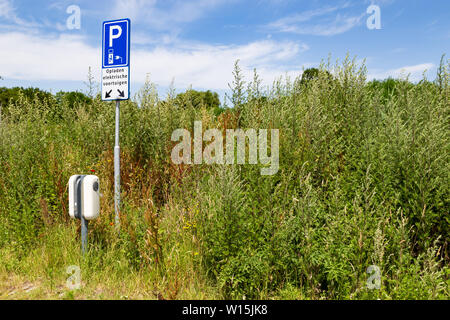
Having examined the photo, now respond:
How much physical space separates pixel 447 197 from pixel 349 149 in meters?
1.33

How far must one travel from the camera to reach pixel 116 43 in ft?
15.9

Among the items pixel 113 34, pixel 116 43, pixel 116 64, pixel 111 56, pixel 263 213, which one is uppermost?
pixel 113 34

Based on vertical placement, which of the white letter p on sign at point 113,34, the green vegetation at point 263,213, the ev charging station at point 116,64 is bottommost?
the green vegetation at point 263,213

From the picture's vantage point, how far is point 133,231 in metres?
4.07

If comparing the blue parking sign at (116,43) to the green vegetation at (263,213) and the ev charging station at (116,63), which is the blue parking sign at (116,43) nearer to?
the ev charging station at (116,63)

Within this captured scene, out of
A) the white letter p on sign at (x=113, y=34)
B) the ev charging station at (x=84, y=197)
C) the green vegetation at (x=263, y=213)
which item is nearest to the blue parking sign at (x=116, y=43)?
the white letter p on sign at (x=113, y=34)

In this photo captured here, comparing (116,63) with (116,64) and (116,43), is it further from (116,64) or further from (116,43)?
(116,43)

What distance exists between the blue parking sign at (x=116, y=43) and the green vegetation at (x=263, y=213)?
5.53ft

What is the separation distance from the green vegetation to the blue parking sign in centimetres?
169

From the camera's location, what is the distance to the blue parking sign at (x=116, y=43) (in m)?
4.79

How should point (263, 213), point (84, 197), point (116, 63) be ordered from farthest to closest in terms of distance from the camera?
point (116, 63) → point (84, 197) → point (263, 213)

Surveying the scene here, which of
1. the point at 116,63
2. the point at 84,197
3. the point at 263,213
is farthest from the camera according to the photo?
the point at 116,63

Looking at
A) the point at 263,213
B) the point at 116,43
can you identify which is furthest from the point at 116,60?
the point at 263,213

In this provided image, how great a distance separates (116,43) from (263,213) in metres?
3.33
